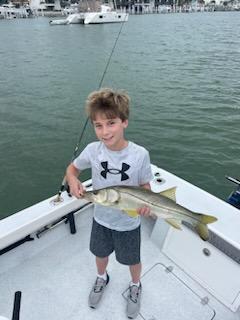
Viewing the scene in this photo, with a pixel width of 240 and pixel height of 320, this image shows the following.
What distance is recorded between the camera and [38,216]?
290cm

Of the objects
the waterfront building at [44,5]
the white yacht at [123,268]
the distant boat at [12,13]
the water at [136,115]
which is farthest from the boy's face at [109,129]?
the waterfront building at [44,5]

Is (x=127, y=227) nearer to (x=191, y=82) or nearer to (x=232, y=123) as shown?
(x=232, y=123)

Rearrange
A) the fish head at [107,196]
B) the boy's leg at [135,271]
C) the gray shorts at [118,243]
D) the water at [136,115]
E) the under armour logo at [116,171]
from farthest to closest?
the water at [136,115], the boy's leg at [135,271], the gray shorts at [118,243], the under armour logo at [116,171], the fish head at [107,196]

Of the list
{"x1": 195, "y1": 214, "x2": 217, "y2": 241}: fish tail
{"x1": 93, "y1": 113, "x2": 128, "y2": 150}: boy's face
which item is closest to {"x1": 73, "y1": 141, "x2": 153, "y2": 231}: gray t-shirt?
{"x1": 93, "y1": 113, "x2": 128, "y2": 150}: boy's face

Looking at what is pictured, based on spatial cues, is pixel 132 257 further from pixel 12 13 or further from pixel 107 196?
pixel 12 13

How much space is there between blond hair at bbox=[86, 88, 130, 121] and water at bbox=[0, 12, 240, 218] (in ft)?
15.5

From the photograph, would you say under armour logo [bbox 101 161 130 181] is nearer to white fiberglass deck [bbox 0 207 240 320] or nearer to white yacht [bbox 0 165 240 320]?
white yacht [bbox 0 165 240 320]

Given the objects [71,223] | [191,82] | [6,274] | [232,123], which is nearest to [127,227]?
[71,223]

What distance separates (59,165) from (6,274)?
4746mm

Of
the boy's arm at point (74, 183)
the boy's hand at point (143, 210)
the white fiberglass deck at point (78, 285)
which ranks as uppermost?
the boy's arm at point (74, 183)

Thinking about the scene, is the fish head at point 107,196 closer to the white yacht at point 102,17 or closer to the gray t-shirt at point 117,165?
the gray t-shirt at point 117,165

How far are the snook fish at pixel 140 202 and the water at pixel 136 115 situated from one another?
4664mm

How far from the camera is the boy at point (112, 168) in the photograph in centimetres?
212

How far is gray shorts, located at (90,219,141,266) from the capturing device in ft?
8.25
